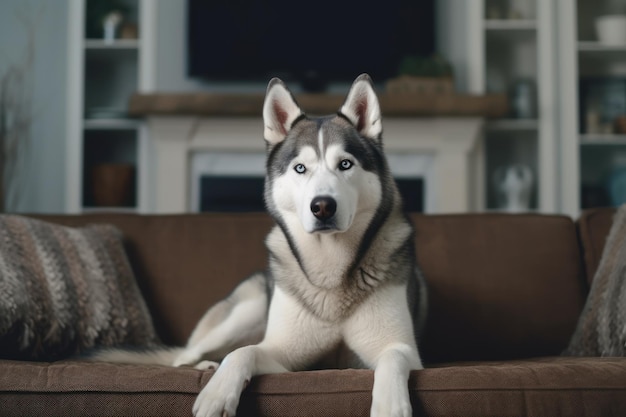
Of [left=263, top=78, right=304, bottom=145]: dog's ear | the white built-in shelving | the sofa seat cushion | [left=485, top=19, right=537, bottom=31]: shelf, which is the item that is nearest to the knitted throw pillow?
the sofa seat cushion

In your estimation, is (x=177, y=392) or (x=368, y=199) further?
(x=368, y=199)

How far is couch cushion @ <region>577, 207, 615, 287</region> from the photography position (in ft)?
7.16

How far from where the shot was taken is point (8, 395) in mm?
1455

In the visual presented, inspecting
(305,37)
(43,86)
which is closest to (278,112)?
Answer: (305,37)

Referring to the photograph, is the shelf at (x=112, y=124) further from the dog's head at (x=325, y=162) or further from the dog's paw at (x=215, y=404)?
the dog's paw at (x=215, y=404)

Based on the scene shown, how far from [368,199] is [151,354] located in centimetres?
65

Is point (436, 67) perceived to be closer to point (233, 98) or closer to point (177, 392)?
point (233, 98)

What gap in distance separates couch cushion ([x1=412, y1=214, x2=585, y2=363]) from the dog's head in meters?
0.54

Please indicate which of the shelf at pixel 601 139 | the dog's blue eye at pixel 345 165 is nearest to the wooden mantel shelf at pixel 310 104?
the shelf at pixel 601 139

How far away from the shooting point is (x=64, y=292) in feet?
6.27

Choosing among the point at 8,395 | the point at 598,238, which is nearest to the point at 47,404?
the point at 8,395

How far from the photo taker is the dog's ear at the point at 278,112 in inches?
69.4

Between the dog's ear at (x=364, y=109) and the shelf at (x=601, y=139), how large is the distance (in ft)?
9.49

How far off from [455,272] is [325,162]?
699 millimetres
